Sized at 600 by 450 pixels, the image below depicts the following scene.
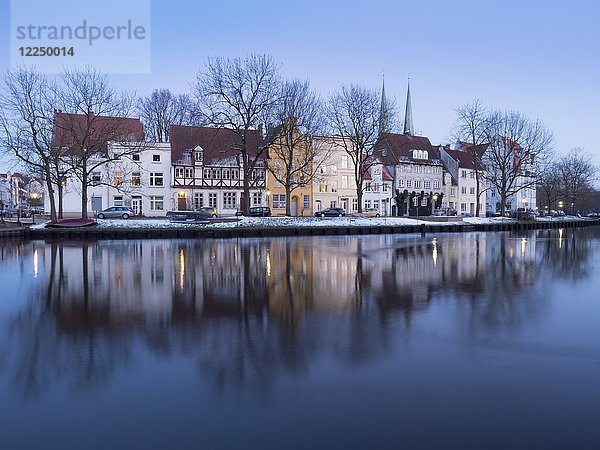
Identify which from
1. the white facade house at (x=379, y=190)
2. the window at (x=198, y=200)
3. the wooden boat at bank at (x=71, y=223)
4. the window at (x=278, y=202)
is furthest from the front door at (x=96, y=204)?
the white facade house at (x=379, y=190)

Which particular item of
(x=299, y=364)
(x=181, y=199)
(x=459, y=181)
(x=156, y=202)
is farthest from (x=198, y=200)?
(x=299, y=364)

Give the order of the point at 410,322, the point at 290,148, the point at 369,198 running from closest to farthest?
the point at 410,322
the point at 290,148
the point at 369,198

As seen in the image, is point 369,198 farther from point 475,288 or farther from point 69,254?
point 475,288

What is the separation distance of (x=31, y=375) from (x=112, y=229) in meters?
33.1

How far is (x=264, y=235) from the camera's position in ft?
135

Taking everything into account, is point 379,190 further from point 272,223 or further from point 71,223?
point 71,223

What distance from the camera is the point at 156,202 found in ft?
197

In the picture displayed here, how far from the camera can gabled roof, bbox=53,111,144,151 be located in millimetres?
40938

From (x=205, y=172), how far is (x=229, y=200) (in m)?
4.35

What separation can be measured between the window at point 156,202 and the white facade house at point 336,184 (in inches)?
730

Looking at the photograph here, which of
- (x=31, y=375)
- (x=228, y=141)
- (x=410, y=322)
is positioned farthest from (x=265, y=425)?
(x=228, y=141)

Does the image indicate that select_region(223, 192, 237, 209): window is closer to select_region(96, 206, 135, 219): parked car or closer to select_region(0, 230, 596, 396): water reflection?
select_region(96, 206, 135, 219): parked car

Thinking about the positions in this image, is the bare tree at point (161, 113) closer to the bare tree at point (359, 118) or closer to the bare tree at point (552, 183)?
the bare tree at point (359, 118)

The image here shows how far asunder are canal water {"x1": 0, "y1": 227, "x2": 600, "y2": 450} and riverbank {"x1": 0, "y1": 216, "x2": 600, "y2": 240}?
2291 centimetres
